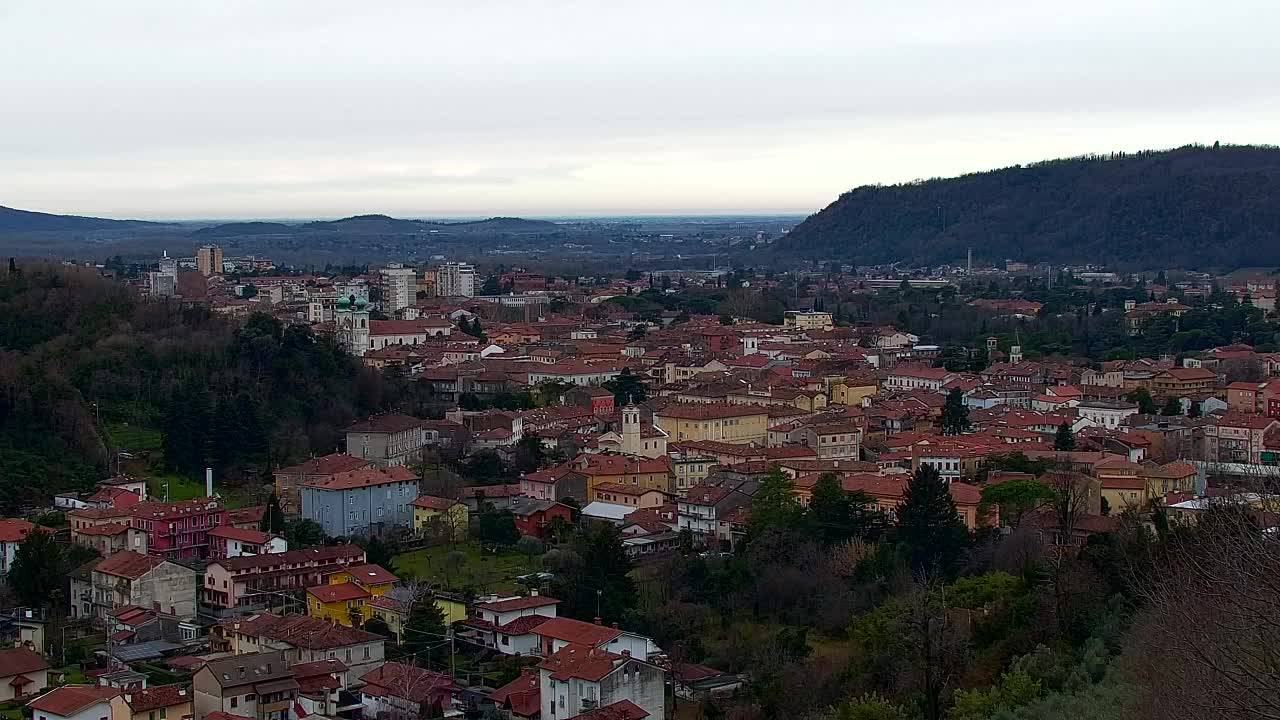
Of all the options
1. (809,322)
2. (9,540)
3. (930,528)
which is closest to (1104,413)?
(930,528)

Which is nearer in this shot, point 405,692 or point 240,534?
point 405,692

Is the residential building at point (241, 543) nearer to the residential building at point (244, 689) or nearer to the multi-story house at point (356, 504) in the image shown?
the multi-story house at point (356, 504)

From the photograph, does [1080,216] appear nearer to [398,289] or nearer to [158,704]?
[398,289]

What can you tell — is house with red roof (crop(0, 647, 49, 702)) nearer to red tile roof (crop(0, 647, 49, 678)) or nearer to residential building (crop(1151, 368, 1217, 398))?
red tile roof (crop(0, 647, 49, 678))

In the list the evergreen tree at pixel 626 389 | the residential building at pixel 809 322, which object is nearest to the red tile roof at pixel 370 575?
the evergreen tree at pixel 626 389

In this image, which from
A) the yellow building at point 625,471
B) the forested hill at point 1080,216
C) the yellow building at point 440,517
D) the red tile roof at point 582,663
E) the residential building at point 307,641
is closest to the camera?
the red tile roof at point 582,663


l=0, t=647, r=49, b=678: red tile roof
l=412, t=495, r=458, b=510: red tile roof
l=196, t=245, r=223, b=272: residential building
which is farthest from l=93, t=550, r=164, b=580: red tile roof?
l=196, t=245, r=223, b=272: residential building
